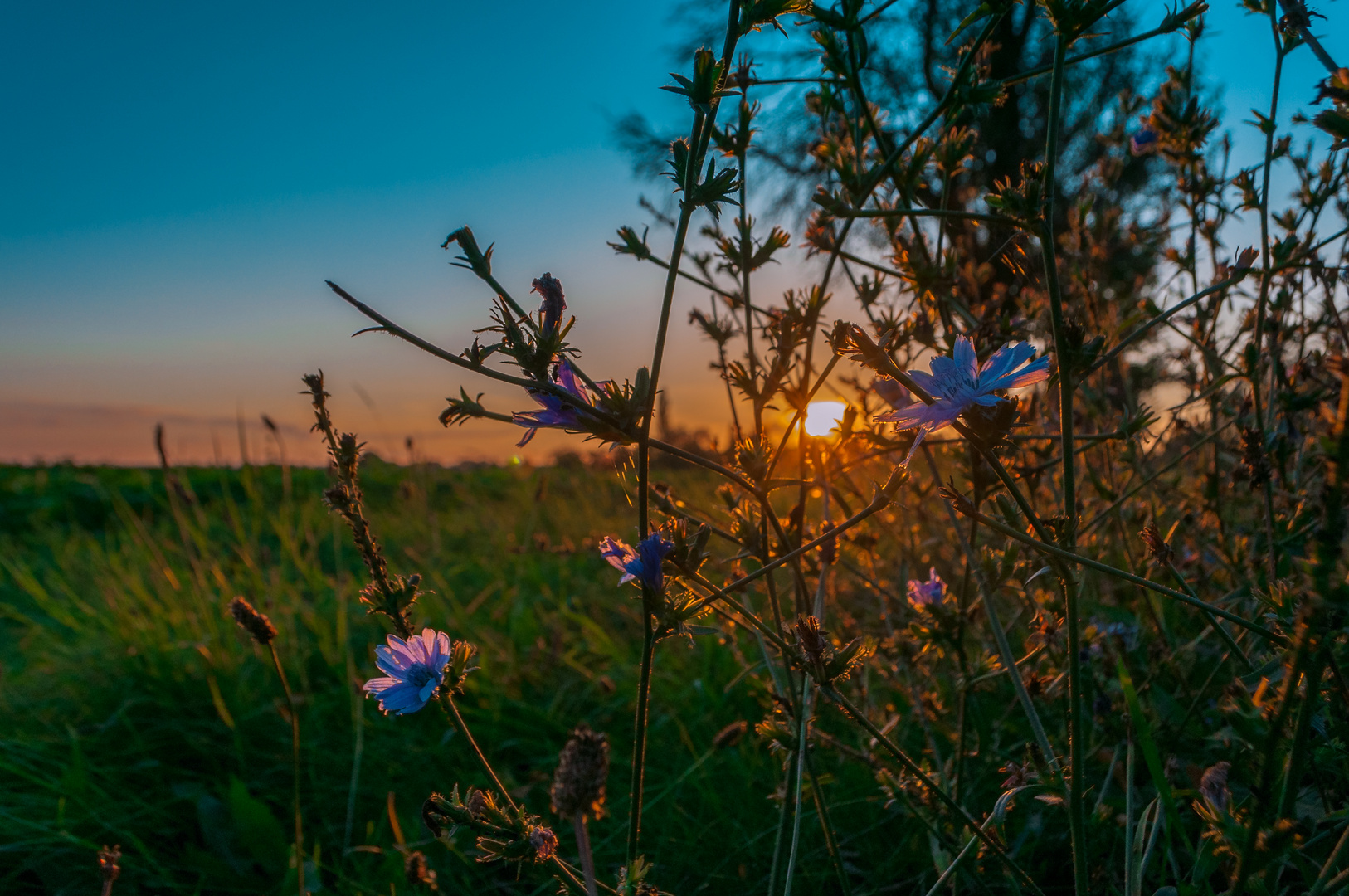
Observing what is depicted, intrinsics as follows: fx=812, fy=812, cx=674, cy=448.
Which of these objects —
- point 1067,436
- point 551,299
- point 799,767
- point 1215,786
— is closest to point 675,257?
point 551,299

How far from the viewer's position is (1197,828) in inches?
51.7

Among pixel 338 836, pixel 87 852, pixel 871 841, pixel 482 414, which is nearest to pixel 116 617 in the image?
pixel 87 852

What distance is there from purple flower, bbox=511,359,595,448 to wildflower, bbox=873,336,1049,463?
26 cm

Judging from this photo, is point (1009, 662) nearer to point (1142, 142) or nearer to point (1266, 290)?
point (1266, 290)

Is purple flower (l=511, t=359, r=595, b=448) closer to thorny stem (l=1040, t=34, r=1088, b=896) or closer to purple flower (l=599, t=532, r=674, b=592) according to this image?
purple flower (l=599, t=532, r=674, b=592)

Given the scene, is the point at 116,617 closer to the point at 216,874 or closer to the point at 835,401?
the point at 216,874

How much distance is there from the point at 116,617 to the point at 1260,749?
3.44 metres

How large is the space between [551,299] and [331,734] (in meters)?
1.97

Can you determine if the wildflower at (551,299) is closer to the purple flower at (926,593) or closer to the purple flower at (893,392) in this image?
the purple flower at (893,392)

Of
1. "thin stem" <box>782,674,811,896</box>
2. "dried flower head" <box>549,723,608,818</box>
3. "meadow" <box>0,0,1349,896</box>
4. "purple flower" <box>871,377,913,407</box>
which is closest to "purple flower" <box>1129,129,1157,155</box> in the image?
"meadow" <box>0,0,1349,896</box>

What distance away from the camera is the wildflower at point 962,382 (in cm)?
69

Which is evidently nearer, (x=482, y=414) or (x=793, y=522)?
(x=482, y=414)

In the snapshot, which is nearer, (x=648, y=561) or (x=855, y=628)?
(x=648, y=561)

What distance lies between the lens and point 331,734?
A: 2242 millimetres
